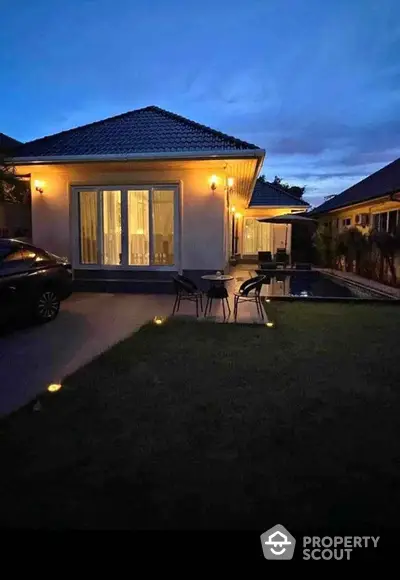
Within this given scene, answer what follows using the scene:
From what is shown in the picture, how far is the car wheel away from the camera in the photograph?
8.33m

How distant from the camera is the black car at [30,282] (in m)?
7.56

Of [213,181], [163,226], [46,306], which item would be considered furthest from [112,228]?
[46,306]

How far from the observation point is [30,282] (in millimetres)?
8008

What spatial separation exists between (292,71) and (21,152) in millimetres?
12221

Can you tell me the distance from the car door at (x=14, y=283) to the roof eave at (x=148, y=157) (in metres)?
4.24

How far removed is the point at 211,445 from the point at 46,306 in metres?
5.97

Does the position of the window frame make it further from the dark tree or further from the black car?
the black car

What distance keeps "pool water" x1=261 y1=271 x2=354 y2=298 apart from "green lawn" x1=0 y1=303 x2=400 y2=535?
216 inches

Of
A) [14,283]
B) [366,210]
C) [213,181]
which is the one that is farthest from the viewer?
[366,210]

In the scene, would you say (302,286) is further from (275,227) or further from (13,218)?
(275,227)

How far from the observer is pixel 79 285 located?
12938 millimetres

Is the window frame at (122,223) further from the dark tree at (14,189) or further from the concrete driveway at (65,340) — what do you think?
the dark tree at (14,189)

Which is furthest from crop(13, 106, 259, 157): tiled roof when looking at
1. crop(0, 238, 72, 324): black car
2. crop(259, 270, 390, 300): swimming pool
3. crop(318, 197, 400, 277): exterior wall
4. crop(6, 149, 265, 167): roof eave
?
crop(318, 197, 400, 277): exterior wall

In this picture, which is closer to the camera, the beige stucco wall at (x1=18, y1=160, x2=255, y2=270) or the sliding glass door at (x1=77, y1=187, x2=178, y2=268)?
the beige stucco wall at (x1=18, y1=160, x2=255, y2=270)
